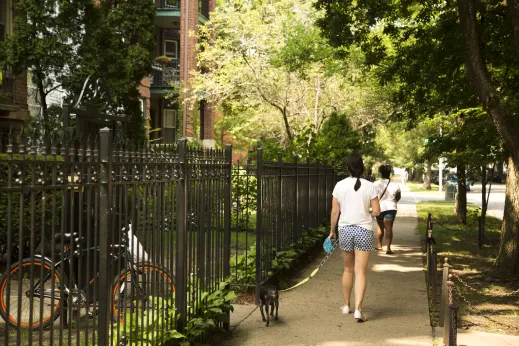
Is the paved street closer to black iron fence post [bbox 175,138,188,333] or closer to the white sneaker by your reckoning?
the white sneaker

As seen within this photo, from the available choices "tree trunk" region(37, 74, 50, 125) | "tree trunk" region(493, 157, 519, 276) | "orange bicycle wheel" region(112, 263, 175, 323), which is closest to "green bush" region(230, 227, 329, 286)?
"orange bicycle wheel" region(112, 263, 175, 323)

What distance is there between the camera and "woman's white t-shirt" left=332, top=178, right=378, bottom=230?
8469mm

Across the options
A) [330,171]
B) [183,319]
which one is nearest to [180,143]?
[183,319]

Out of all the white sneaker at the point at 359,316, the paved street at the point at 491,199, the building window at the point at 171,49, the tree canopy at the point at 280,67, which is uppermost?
the building window at the point at 171,49

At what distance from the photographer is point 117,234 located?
5.11 m

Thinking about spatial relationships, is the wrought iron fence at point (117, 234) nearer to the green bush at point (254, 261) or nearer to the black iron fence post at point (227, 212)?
the black iron fence post at point (227, 212)

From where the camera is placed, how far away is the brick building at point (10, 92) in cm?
1628

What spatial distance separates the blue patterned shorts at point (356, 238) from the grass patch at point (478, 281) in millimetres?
1202

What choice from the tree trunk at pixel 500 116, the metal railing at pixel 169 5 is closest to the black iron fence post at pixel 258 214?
the tree trunk at pixel 500 116

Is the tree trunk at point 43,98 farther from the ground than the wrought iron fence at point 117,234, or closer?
farther from the ground

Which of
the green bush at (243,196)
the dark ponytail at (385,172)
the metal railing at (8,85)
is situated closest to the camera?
the green bush at (243,196)

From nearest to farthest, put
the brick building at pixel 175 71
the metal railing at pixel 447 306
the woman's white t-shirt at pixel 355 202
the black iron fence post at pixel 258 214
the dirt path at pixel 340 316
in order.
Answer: the metal railing at pixel 447 306 → the dirt path at pixel 340 316 → the woman's white t-shirt at pixel 355 202 → the black iron fence post at pixel 258 214 → the brick building at pixel 175 71

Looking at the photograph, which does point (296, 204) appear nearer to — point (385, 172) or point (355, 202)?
point (385, 172)

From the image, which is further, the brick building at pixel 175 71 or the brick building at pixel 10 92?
the brick building at pixel 175 71
